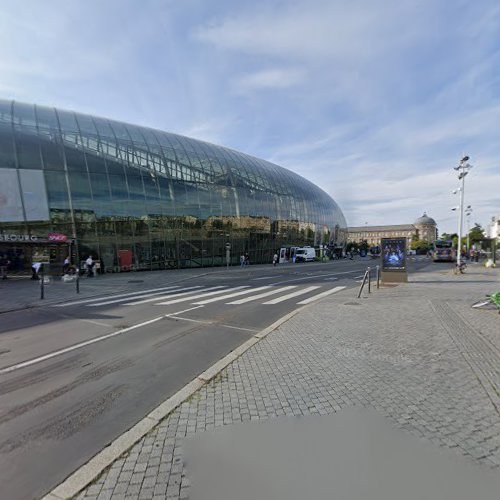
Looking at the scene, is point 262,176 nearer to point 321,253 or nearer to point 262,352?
point 321,253

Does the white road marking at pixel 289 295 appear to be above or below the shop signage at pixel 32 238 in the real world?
below

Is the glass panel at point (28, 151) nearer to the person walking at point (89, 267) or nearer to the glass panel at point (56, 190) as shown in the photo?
the glass panel at point (56, 190)

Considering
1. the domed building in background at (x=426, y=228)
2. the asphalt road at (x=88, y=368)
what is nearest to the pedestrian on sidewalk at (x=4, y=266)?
the asphalt road at (x=88, y=368)

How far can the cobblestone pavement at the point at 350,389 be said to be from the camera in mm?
2988

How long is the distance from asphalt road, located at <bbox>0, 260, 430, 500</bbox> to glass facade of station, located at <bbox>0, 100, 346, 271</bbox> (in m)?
18.0

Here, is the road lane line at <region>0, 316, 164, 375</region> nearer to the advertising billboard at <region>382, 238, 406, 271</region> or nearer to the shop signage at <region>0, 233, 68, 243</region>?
the advertising billboard at <region>382, 238, 406, 271</region>

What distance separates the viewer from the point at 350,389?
4.45 m

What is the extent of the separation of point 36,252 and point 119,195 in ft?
29.2

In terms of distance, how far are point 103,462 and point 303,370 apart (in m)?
3.21

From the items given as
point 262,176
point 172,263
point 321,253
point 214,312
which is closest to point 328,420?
point 214,312

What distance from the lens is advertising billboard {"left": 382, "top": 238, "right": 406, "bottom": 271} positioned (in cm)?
1802

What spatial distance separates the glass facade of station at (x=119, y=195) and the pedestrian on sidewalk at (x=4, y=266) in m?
0.65

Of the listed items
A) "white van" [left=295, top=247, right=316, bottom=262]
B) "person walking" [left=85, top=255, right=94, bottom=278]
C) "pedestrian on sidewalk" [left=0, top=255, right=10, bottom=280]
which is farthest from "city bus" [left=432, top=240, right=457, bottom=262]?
"pedestrian on sidewalk" [left=0, top=255, right=10, bottom=280]

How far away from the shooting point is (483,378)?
4.76 meters
